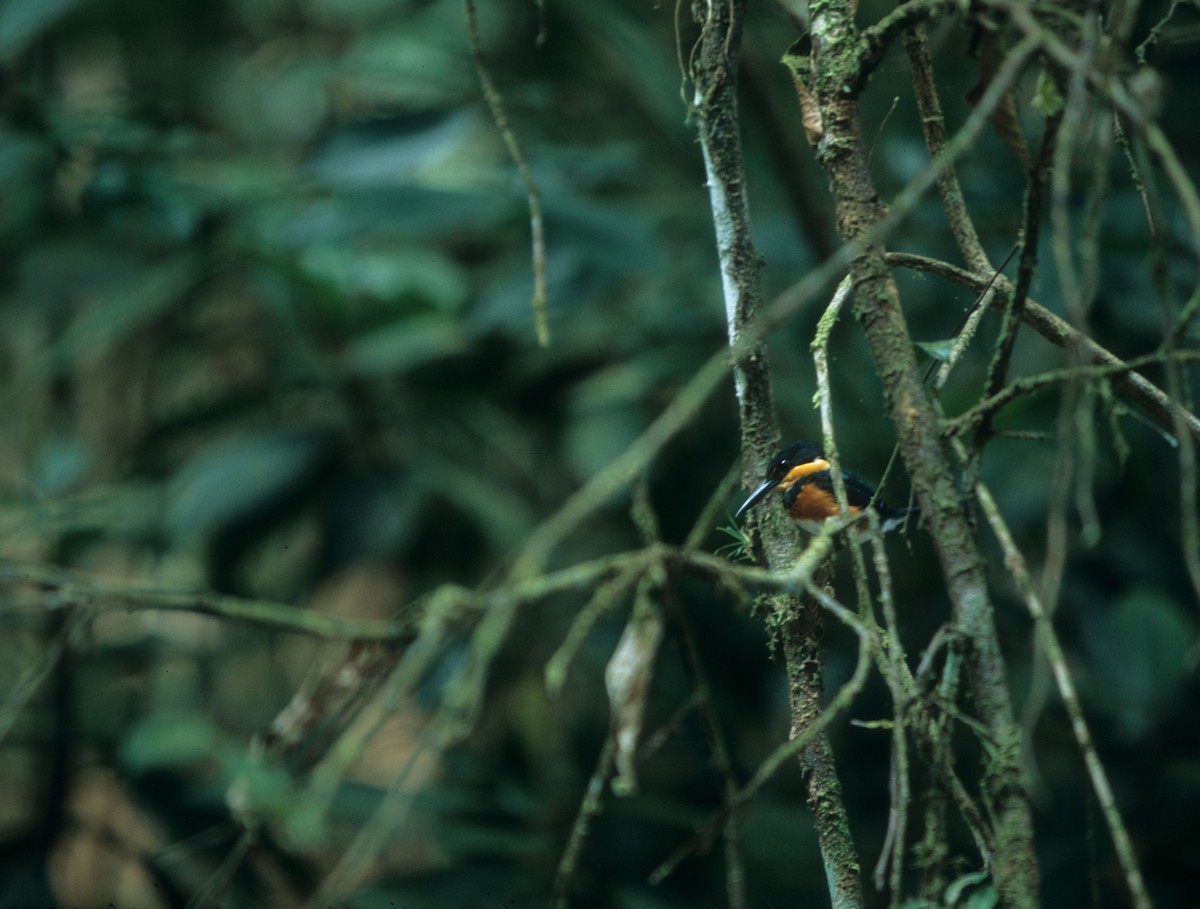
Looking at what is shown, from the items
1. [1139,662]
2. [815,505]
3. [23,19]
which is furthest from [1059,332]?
[23,19]

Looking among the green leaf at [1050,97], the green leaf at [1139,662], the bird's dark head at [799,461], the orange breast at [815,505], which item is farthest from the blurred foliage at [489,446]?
the green leaf at [1050,97]

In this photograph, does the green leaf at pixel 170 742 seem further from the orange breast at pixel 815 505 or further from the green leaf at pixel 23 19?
the green leaf at pixel 23 19

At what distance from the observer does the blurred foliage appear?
315cm

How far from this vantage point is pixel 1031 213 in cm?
93

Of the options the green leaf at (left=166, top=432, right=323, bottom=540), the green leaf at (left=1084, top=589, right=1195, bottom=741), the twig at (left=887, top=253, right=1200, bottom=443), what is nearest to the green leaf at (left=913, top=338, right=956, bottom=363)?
the twig at (left=887, top=253, right=1200, bottom=443)

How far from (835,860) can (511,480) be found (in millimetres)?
3319

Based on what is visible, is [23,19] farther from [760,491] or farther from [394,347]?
[760,491]

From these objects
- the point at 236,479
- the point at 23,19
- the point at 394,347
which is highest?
the point at 23,19

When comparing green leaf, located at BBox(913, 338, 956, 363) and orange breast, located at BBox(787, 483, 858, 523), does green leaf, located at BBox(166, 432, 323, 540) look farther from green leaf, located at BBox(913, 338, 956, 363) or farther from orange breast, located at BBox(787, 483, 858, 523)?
green leaf, located at BBox(913, 338, 956, 363)

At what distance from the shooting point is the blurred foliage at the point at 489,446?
3152mm

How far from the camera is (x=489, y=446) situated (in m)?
4.03

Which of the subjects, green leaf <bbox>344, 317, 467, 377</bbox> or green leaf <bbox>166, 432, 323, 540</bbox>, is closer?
green leaf <bbox>166, 432, 323, 540</bbox>

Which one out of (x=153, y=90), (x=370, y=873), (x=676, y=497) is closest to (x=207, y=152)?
(x=153, y=90)

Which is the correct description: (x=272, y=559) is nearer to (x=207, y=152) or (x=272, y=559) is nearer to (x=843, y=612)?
(x=207, y=152)
